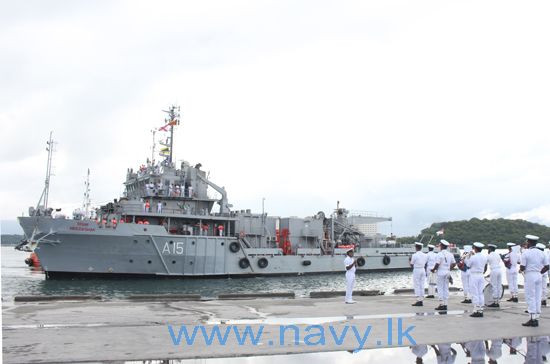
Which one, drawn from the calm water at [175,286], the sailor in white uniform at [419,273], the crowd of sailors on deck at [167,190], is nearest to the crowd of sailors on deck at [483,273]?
the sailor in white uniform at [419,273]

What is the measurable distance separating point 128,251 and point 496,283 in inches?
880

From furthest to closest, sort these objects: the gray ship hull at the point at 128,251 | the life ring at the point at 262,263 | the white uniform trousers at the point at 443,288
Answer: the life ring at the point at 262,263
the gray ship hull at the point at 128,251
the white uniform trousers at the point at 443,288

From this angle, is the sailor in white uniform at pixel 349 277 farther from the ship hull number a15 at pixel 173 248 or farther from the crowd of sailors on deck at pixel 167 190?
the crowd of sailors on deck at pixel 167 190

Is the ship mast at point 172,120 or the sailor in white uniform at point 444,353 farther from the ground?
the ship mast at point 172,120

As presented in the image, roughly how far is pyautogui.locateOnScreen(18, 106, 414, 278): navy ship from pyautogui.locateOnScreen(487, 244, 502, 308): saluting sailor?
69.5 ft

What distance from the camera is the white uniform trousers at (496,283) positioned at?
11680mm

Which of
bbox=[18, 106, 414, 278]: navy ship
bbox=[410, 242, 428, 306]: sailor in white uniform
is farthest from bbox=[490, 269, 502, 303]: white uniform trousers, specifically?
bbox=[18, 106, 414, 278]: navy ship

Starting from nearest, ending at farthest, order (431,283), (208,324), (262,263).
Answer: (208,324) < (431,283) < (262,263)

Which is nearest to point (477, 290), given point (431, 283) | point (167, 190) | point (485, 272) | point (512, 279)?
point (485, 272)

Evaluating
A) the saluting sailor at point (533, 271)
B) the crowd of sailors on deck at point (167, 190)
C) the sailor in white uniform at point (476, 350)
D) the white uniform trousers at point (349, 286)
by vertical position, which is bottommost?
the sailor in white uniform at point (476, 350)

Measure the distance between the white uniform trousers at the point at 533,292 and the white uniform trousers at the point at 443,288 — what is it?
207cm

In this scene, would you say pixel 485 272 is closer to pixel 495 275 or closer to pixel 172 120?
pixel 495 275

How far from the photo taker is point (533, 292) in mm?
8992

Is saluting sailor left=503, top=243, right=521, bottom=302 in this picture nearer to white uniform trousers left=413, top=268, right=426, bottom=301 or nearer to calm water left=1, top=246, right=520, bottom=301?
white uniform trousers left=413, top=268, right=426, bottom=301
